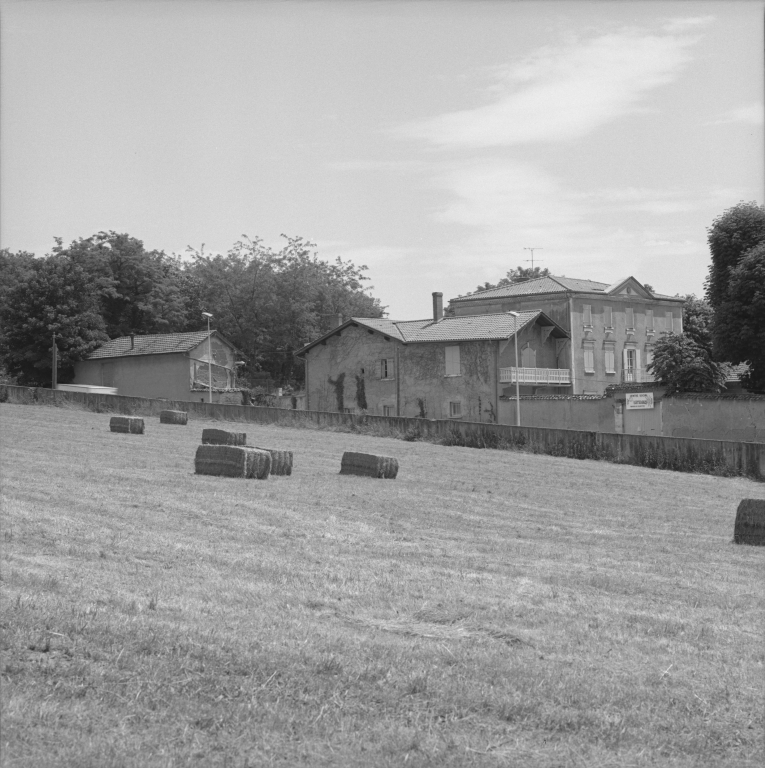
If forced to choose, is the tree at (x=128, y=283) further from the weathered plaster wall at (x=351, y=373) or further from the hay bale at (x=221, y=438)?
the hay bale at (x=221, y=438)

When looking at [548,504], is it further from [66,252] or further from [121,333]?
[121,333]

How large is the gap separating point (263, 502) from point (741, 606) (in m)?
10.6

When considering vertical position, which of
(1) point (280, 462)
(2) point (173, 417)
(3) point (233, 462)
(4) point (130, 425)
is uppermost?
(2) point (173, 417)

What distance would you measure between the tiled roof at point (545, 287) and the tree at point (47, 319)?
31.2m

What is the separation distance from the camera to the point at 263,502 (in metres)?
20.8

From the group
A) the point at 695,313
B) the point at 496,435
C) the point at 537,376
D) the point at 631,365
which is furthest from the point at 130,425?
the point at 695,313

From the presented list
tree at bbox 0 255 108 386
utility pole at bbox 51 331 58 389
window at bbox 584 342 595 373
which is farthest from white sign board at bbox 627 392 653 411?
tree at bbox 0 255 108 386

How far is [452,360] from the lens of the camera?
→ 71.2m

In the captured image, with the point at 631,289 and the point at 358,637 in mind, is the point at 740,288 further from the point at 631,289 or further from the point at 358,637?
the point at 358,637

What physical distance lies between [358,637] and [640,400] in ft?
166

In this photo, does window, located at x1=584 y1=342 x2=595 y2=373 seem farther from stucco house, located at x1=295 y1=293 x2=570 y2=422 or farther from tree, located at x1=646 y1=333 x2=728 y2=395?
tree, located at x1=646 y1=333 x2=728 y2=395

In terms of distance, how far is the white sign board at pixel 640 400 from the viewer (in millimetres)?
57594

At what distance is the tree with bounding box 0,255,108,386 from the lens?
260 ft

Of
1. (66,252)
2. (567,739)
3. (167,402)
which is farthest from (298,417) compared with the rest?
(567,739)
